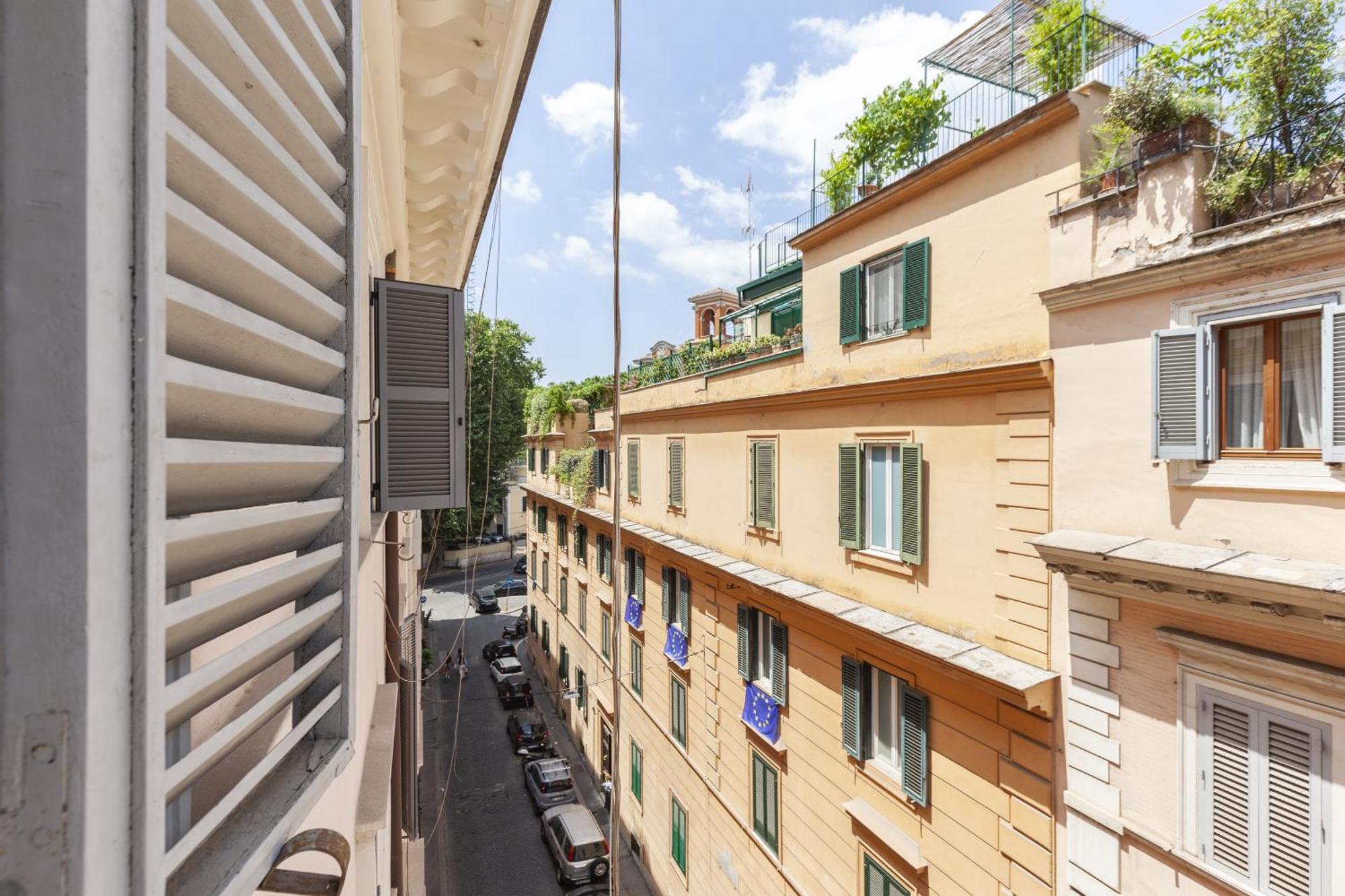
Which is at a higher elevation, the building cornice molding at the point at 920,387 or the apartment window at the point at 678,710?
the building cornice molding at the point at 920,387

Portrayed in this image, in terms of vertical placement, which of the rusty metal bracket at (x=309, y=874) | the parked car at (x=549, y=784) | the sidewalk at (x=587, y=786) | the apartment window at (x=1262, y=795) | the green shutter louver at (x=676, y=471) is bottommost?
the sidewalk at (x=587, y=786)

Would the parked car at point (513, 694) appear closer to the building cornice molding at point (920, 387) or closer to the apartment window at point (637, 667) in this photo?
the apartment window at point (637, 667)

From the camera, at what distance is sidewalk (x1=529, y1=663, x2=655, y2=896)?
13773 millimetres

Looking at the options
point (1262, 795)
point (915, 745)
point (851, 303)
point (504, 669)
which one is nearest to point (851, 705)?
point (915, 745)

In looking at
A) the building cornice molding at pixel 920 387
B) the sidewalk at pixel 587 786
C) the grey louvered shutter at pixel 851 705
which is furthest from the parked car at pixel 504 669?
the grey louvered shutter at pixel 851 705

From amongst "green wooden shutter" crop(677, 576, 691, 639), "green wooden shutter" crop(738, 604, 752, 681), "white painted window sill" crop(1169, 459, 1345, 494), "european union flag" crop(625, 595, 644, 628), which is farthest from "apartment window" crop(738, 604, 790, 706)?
"white painted window sill" crop(1169, 459, 1345, 494)

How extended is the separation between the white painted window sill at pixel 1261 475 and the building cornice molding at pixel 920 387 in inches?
51.6

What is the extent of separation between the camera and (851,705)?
7.71 m

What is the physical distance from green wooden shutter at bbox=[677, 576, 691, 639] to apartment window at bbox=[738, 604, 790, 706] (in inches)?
76.0

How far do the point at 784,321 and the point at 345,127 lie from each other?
11783 mm

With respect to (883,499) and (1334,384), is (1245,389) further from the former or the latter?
(883,499)

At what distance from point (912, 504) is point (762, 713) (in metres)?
4.66

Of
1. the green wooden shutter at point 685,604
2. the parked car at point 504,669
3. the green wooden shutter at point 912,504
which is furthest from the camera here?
the parked car at point 504,669

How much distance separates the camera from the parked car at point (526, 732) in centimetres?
1808
